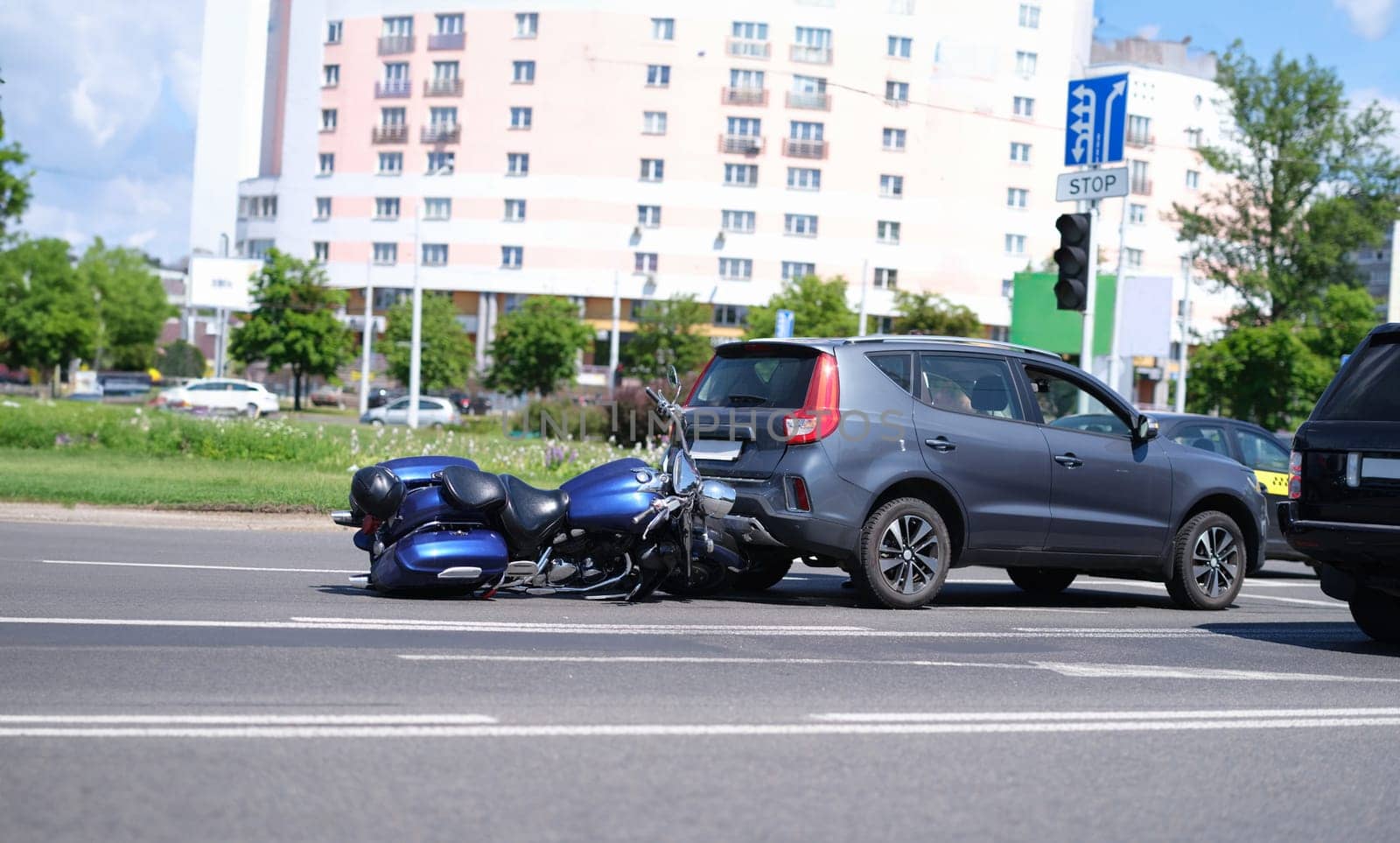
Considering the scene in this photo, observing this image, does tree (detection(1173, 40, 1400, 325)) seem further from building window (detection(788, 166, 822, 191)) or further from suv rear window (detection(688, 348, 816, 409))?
suv rear window (detection(688, 348, 816, 409))

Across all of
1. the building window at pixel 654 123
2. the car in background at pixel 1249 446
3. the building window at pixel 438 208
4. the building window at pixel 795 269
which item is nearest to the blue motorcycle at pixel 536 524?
the car in background at pixel 1249 446

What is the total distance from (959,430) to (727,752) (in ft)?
17.6

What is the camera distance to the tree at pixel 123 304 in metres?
92.4

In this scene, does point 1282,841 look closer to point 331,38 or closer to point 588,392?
point 588,392

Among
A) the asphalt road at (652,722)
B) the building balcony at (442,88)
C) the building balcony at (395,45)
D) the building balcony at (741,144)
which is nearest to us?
the asphalt road at (652,722)

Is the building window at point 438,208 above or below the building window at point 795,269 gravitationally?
above

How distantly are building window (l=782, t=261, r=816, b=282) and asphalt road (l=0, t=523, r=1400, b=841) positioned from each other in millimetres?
66133

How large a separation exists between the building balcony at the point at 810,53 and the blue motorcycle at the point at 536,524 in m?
66.5

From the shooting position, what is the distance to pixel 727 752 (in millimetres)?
5336

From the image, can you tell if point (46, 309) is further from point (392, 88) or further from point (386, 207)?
point (392, 88)

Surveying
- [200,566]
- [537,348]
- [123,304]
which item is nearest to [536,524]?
[200,566]

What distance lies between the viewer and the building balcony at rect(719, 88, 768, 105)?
74062 millimetres

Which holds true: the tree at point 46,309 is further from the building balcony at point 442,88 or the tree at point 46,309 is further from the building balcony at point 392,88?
the building balcony at point 442,88

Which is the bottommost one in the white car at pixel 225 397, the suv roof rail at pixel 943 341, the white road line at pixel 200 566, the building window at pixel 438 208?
the white road line at pixel 200 566
